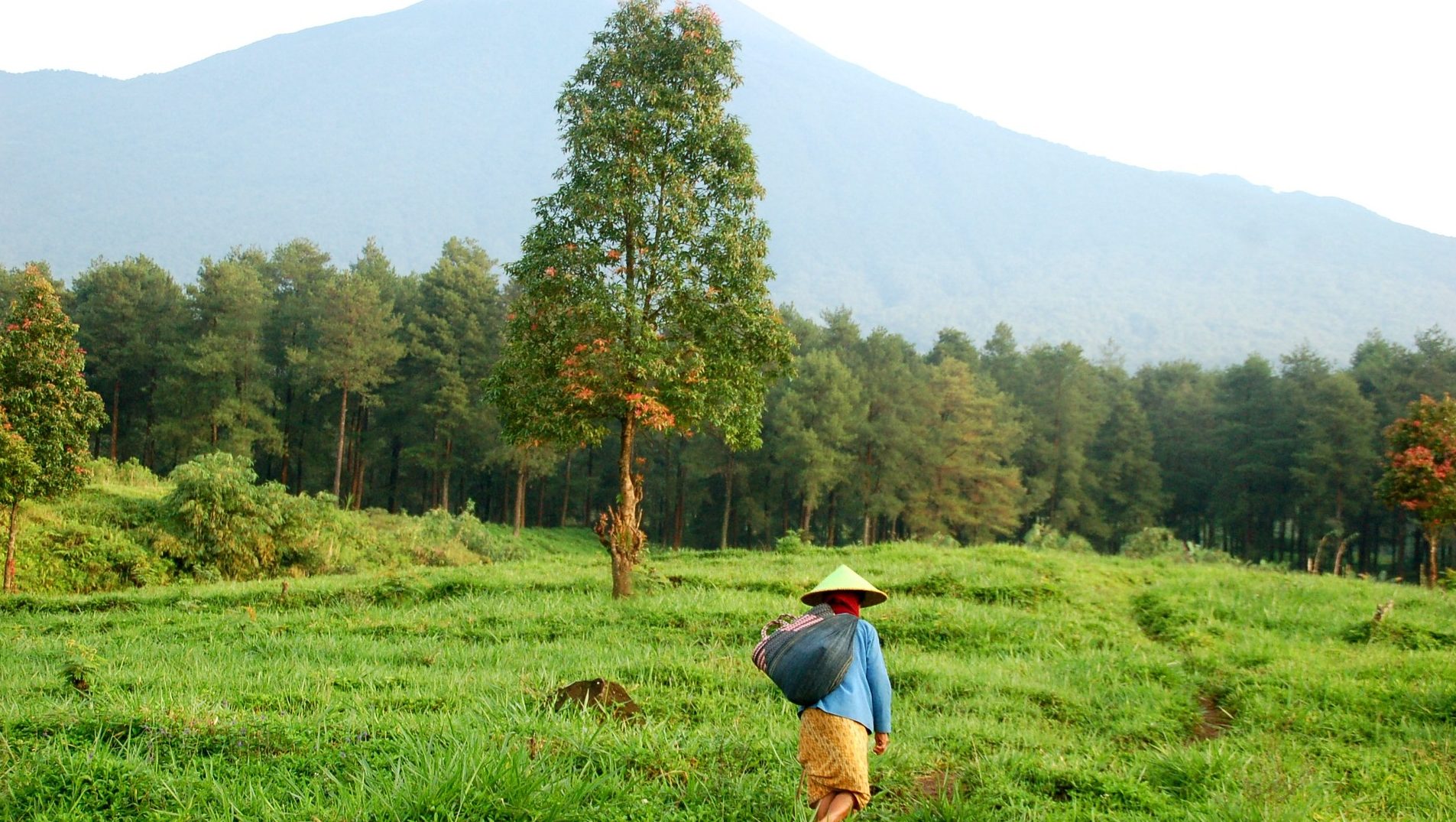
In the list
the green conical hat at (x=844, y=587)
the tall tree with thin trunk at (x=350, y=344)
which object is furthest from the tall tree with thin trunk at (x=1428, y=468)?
the tall tree with thin trunk at (x=350, y=344)

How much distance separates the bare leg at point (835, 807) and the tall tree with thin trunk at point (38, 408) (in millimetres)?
18456

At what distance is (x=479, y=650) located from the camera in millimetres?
10406

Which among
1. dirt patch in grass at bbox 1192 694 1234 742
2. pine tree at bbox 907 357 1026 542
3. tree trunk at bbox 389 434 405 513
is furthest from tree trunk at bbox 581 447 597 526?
dirt patch in grass at bbox 1192 694 1234 742

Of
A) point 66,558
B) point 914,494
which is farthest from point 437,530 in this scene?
point 914,494

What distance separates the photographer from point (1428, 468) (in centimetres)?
2052

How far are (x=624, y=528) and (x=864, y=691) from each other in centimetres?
892

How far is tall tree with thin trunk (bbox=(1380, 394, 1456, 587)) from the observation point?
20.3 meters

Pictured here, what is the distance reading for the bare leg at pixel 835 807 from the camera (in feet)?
16.0

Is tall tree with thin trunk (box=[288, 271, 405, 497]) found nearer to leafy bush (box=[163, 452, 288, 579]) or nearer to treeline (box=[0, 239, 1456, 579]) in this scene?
treeline (box=[0, 239, 1456, 579])

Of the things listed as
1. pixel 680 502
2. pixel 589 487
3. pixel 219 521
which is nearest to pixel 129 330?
pixel 589 487

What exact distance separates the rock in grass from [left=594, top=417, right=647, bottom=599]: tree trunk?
627cm

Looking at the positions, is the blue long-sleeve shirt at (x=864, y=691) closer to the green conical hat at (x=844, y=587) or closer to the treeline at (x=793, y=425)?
the green conical hat at (x=844, y=587)

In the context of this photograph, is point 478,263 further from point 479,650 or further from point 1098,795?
point 1098,795

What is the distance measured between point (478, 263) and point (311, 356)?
35.1 feet
